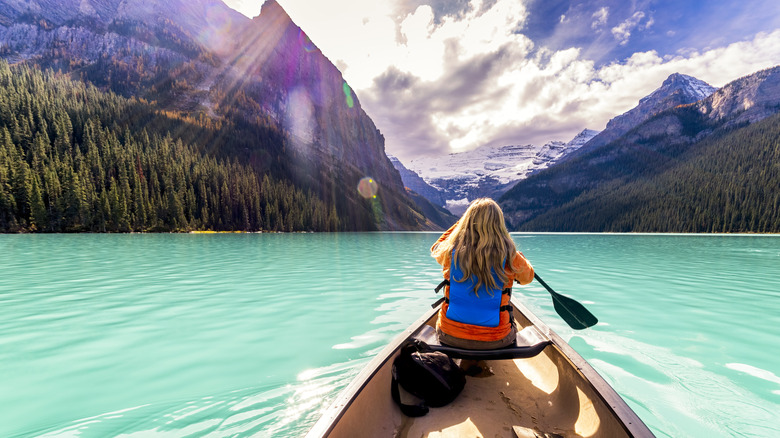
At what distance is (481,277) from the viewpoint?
4.32 metres

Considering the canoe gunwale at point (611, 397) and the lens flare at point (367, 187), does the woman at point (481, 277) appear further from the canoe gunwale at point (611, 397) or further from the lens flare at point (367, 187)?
the lens flare at point (367, 187)

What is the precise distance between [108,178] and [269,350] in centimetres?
10193

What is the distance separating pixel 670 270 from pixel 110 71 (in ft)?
779

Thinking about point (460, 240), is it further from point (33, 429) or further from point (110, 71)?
point (110, 71)

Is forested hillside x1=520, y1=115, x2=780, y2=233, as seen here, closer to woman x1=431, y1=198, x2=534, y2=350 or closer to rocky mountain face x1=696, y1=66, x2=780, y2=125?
rocky mountain face x1=696, y1=66, x2=780, y2=125

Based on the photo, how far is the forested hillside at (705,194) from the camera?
363ft

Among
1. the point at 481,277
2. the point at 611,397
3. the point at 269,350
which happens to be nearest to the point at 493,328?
the point at 481,277

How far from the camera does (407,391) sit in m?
4.16

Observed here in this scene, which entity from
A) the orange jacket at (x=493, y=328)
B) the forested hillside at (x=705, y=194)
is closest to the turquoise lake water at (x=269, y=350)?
the orange jacket at (x=493, y=328)

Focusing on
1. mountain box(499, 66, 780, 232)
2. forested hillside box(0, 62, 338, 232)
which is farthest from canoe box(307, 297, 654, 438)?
mountain box(499, 66, 780, 232)

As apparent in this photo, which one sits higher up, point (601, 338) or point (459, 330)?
point (459, 330)

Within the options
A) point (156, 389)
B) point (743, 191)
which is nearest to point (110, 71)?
point (156, 389)

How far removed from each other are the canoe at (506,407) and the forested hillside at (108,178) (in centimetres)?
9020

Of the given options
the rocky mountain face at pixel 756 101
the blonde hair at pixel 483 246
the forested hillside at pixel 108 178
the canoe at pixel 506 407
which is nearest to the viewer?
the canoe at pixel 506 407
